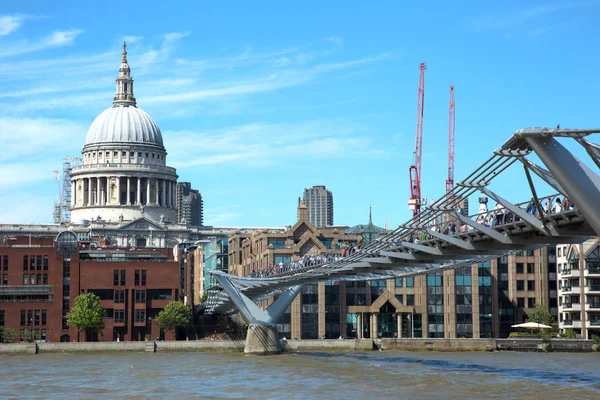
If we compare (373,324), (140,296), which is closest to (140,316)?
(140,296)

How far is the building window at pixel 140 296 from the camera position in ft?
342

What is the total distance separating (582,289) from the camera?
96.6 metres

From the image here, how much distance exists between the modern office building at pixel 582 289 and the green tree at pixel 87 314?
38303 mm

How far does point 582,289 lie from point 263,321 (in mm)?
29427

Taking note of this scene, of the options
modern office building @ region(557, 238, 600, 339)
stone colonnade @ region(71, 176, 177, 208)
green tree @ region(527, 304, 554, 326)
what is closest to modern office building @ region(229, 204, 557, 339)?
green tree @ region(527, 304, 554, 326)

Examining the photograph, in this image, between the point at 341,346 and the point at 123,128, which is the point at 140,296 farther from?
the point at 123,128

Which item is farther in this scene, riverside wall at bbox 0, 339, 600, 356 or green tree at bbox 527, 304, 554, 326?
green tree at bbox 527, 304, 554, 326

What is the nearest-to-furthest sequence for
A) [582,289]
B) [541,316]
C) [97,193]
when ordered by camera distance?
1. [582,289]
2. [541,316]
3. [97,193]

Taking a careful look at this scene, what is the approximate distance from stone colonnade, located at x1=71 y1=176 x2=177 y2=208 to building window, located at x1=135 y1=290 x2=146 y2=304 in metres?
82.7

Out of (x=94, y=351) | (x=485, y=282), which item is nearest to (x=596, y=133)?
(x=94, y=351)

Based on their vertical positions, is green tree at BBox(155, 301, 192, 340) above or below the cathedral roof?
below

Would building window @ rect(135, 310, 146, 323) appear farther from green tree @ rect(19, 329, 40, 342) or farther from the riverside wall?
the riverside wall

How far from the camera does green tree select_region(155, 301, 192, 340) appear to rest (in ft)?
331

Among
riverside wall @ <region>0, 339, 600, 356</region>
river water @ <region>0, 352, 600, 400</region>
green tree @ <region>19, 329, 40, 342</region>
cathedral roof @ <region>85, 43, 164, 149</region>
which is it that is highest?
cathedral roof @ <region>85, 43, 164, 149</region>
